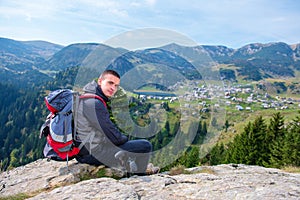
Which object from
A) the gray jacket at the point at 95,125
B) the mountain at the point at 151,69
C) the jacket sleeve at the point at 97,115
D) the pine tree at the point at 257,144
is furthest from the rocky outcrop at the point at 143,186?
the pine tree at the point at 257,144

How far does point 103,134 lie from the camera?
5.92 metres

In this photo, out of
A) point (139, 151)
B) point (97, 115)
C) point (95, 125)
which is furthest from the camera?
point (139, 151)

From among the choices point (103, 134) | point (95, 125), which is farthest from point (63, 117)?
point (103, 134)

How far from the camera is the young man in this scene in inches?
223

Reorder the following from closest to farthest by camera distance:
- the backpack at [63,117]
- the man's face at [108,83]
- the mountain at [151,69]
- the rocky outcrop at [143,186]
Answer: the rocky outcrop at [143,186] → the backpack at [63,117] → the man's face at [108,83] → the mountain at [151,69]

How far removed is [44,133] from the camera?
6.22 m

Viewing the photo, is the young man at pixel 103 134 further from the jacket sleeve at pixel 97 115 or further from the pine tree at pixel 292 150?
the pine tree at pixel 292 150

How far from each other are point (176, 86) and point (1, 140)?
14386 cm

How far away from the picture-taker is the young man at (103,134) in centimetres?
568

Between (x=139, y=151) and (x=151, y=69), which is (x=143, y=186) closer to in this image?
(x=139, y=151)

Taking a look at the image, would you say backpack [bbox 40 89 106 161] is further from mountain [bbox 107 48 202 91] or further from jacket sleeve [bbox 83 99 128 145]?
mountain [bbox 107 48 202 91]

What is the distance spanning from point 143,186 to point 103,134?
1.68 metres

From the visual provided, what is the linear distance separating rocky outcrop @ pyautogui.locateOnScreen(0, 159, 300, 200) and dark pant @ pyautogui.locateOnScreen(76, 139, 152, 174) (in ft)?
1.41

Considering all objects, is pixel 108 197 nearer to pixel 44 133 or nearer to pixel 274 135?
pixel 44 133
